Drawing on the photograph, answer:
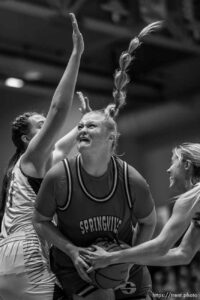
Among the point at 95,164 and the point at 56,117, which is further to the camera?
the point at 56,117

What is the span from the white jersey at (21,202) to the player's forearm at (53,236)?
335 millimetres

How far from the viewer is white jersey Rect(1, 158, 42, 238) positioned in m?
3.77

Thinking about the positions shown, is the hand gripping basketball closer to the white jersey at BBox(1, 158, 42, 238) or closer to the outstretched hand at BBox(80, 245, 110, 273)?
the outstretched hand at BBox(80, 245, 110, 273)

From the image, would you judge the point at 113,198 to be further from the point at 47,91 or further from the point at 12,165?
the point at 47,91

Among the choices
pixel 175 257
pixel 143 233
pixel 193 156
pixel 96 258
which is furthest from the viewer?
pixel 175 257

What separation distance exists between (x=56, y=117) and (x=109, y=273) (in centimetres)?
81

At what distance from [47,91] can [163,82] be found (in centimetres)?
214

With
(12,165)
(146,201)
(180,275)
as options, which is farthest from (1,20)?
(146,201)

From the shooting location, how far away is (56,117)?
11.8 feet

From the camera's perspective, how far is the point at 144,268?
3.76 m

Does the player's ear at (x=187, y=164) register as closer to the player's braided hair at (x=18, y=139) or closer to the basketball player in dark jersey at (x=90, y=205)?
the basketball player in dark jersey at (x=90, y=205)

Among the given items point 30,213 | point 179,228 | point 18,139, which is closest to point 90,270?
point 179,228

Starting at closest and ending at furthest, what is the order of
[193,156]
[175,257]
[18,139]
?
1. [193,156]
2. [175,257]
3. [18,139]

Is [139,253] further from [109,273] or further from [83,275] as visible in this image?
[83,275]
